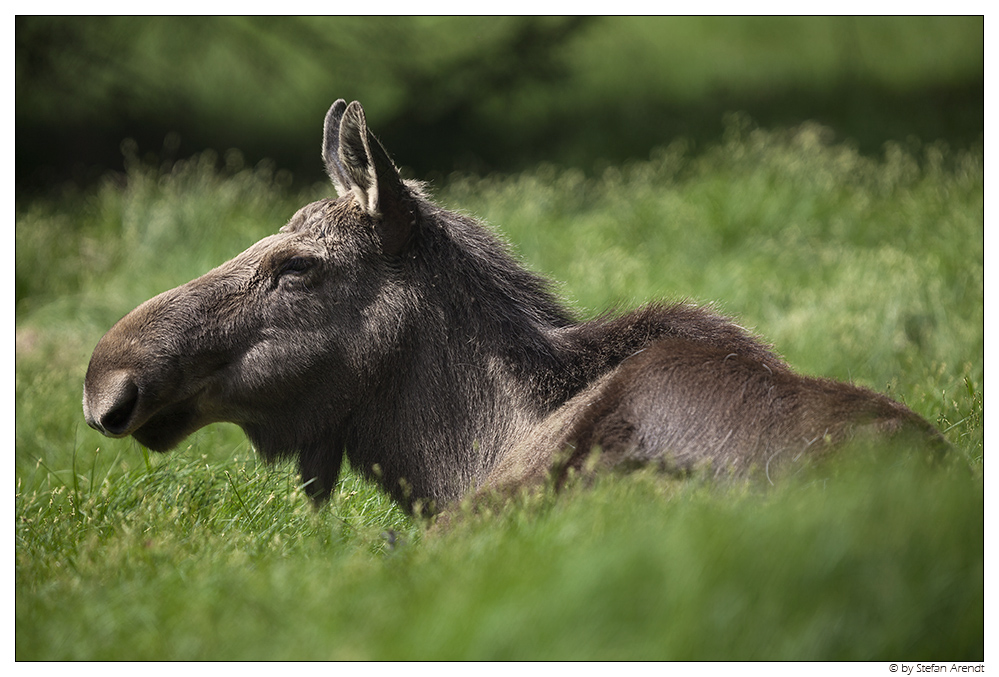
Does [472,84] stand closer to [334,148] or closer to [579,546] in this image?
[334,148]

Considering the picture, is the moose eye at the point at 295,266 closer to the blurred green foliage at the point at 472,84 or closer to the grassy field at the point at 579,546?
the grassy field at the point at 579,546

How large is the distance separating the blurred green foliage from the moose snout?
912cm

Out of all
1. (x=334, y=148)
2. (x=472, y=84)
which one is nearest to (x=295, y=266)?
(x=334, y=148)

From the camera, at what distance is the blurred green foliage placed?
12.5 meters

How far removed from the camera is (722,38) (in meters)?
14.7

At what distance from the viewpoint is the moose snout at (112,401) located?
3670mm

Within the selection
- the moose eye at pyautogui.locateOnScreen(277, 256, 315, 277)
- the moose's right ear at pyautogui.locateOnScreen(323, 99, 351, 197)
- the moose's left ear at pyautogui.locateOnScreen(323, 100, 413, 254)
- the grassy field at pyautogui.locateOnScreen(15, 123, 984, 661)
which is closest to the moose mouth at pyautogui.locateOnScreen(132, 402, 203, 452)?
the grassy field at pyautogui.locateOnScreen(15, 123, 984, 661)

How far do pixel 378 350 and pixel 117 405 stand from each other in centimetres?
100

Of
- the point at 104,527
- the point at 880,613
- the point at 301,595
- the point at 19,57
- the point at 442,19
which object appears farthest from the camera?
the point at 442,19

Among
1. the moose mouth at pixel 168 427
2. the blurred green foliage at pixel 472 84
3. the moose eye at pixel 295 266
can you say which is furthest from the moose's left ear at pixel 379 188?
the blurred green foliage at pixel 472 84

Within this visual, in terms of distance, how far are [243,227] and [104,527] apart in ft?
22.0
